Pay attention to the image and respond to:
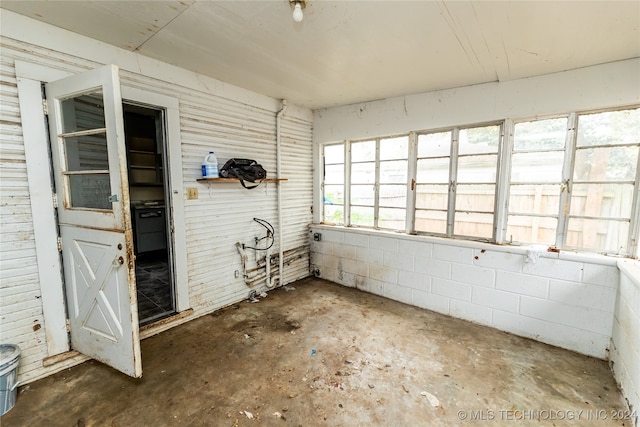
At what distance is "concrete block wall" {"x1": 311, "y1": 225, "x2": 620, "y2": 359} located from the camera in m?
2.34

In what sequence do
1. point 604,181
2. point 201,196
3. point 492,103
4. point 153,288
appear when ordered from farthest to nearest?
point 153,288, point 201,196, point 492,103, point 604,181

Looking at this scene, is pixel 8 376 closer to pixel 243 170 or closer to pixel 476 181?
pixel 243 170

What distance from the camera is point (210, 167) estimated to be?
2.84 meters

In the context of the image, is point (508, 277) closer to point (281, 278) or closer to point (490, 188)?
point (490, 188)

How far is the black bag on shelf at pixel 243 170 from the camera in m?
2.95

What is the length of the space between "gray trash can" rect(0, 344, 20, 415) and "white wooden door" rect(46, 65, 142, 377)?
13.9 inches

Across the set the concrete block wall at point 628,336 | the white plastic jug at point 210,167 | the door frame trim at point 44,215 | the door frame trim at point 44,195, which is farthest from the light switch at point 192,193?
the concrete block wall at point 628,336

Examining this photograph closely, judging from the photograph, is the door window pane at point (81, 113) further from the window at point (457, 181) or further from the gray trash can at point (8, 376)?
the window at point (457, 181)

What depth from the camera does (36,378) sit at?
201cm

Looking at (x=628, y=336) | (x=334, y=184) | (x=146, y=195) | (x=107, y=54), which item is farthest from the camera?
(x=146, y=195)

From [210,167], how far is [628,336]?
147 inches

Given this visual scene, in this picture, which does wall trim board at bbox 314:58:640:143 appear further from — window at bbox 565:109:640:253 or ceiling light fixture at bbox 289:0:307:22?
ceiling light fixture at bbox 289:0:307:22

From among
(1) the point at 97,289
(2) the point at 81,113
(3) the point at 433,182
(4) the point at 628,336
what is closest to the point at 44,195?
(2) the point at 81,113

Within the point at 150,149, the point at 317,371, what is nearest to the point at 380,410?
the point at 317,371
